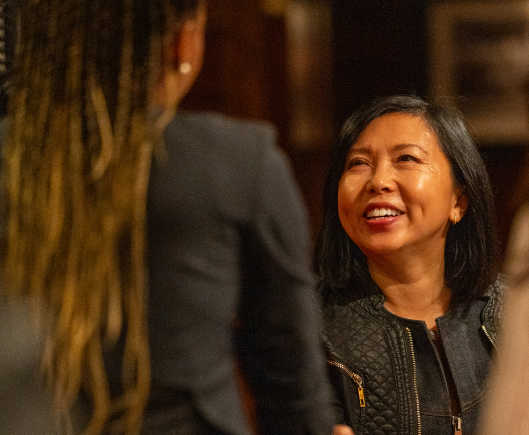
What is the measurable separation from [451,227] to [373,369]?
296 mm

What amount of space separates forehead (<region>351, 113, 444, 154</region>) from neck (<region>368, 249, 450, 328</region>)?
20 cm

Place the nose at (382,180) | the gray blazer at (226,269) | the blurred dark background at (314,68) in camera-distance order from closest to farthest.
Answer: the gray blazer at (226,269) < the nose at (382,180) < the blurred dark background at (314,68)

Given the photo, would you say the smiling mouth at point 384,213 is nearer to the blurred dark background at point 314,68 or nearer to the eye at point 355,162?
the eye at point 355,162

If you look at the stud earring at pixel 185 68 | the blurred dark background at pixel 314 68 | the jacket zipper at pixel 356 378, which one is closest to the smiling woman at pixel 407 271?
the jacket zipper at pixel 356 378

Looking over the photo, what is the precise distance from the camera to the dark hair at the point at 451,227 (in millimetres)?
1001

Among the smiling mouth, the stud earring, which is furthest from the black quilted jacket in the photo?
the stud earring

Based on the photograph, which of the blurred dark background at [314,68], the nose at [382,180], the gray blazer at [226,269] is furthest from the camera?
the blurred dark background at [314,68]

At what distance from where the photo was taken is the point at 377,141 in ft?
3.21

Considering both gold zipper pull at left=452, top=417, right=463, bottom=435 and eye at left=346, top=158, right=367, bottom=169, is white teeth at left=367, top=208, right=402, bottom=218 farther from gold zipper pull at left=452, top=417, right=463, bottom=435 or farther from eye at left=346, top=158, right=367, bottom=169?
gold zipper pull at left=452, top=417, right=463, bottom=435

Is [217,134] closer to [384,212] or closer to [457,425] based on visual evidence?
[384,212]

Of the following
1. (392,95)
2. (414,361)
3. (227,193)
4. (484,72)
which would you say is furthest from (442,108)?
(484,72)

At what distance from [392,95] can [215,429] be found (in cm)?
66

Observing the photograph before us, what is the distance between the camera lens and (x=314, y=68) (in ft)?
5.99

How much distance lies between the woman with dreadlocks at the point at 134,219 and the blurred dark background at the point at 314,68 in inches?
18.5
